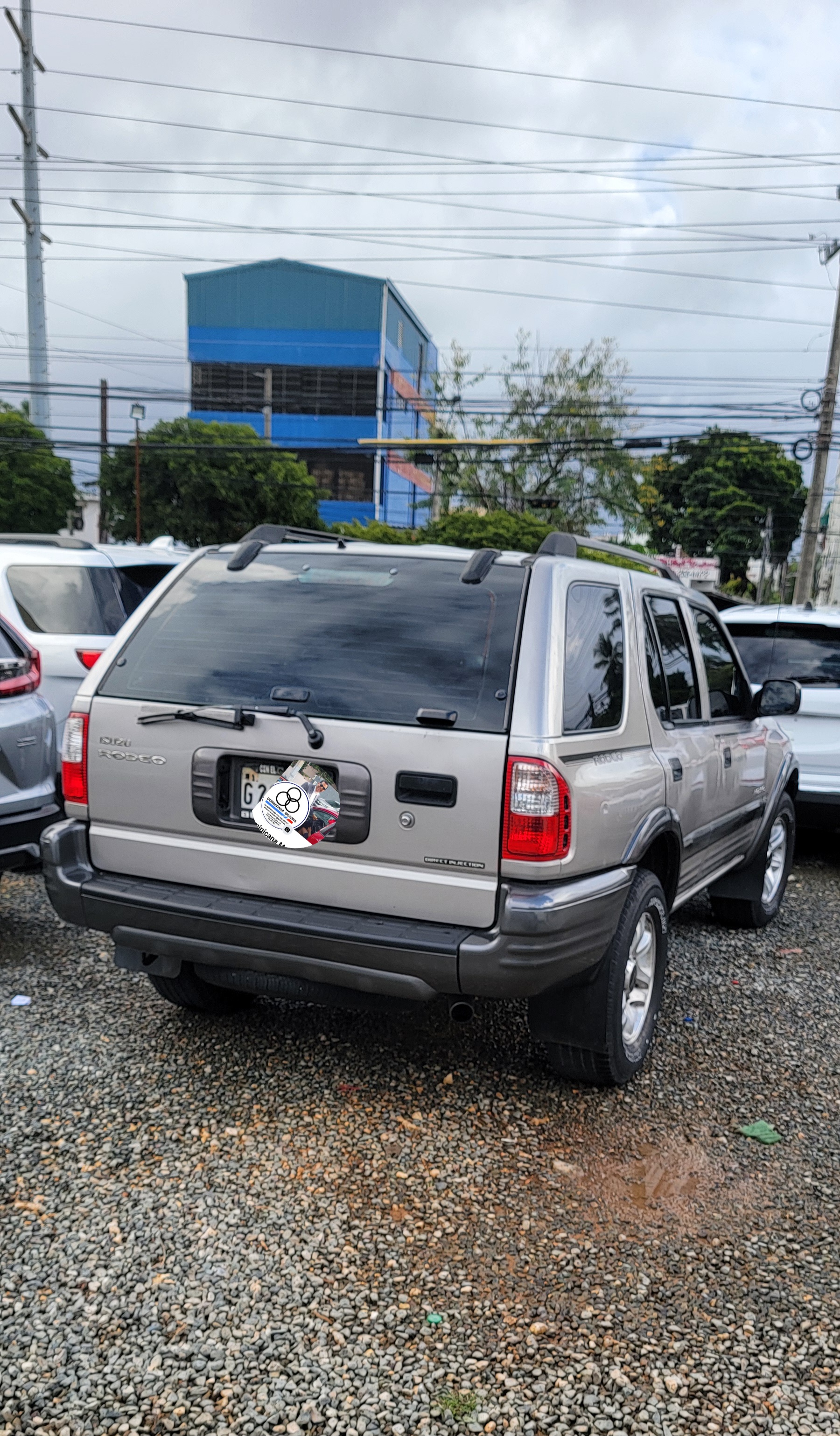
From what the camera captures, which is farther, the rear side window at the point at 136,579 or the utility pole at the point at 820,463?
the utility pole at the point at 820,463

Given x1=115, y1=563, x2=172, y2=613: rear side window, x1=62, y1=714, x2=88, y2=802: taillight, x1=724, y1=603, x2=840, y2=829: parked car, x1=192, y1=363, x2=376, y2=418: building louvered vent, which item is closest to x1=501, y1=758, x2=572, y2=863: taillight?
x1=62, y1=714, x2=88, y2=802: taillight

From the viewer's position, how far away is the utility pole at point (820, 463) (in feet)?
83.4

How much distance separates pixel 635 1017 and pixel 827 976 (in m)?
1.92

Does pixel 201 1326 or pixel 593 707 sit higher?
pixel 593 707

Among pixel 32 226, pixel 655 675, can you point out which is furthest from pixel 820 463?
pixel 655 675

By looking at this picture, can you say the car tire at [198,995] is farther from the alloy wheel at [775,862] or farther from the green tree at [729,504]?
the green tree at [729,504]

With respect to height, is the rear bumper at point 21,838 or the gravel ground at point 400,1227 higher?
the rear bumper at point 21,838

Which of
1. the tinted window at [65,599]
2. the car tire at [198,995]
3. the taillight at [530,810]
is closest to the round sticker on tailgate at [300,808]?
the taillight at [530,810]

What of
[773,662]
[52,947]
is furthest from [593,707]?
[773,662]

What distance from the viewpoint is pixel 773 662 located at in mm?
7461

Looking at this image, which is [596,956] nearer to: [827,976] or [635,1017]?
[635,1017]

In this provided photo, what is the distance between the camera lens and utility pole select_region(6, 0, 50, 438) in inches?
941

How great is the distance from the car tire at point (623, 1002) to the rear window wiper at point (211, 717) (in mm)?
1342

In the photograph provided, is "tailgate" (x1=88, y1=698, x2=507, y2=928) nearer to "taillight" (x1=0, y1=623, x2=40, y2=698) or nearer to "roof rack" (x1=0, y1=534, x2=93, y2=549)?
"taillight" (x1=0, y1=623, x2=40, y2=698)
